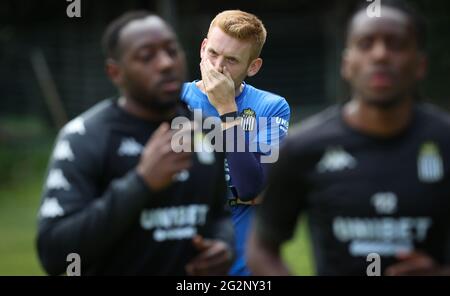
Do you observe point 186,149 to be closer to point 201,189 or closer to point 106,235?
point 201,189

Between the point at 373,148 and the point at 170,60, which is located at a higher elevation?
the point at 170,60

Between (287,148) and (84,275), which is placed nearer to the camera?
(287,148)

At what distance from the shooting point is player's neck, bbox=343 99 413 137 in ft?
12.8

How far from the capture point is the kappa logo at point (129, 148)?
4160 millimetres

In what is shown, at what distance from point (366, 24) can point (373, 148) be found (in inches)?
19.2

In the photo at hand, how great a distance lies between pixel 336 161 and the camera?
3918 mm

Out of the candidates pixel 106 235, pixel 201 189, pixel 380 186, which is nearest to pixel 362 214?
pixel 380 186

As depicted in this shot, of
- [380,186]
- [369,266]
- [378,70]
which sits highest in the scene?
[378,70]

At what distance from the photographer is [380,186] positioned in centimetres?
387

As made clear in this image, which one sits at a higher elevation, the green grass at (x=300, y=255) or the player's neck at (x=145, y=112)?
the player's neck at (x=145, y=112)

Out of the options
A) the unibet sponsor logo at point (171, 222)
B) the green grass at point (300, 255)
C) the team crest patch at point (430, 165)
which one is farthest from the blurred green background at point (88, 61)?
the team crest patch at point (430, 165)

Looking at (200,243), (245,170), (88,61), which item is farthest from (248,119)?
(88,61)

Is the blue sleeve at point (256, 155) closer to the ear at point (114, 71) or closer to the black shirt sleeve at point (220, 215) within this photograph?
the black shirt sleeve at point (220, 215)

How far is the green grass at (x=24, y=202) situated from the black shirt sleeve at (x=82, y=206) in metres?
5.94
